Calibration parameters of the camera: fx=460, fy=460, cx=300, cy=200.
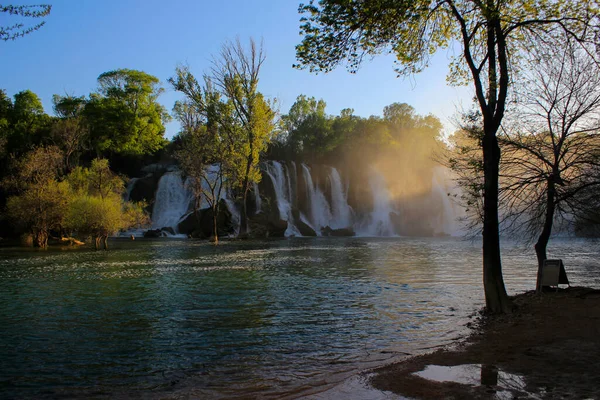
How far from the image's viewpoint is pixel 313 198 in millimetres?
60656

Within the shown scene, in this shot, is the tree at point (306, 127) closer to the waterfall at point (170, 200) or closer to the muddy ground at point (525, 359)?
the waterfall at point (170, 200)

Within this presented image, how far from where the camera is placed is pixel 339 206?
6231 centimetres

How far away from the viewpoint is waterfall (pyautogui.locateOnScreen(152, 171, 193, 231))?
5284cm

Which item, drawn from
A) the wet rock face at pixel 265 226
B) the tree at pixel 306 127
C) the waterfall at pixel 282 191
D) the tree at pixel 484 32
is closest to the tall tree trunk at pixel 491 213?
the tree at pixel 484 32

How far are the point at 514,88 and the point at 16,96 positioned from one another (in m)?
71.4

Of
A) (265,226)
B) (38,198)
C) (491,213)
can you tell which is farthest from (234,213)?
(491,213)

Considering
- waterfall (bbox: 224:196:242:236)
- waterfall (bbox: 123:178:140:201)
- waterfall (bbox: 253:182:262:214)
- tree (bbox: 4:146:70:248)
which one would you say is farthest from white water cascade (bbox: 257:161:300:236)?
tree (bbox: 4:146:70:248)

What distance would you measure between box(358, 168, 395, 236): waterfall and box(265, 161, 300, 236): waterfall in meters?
11.0

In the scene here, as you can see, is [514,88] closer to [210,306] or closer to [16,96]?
[210,306]

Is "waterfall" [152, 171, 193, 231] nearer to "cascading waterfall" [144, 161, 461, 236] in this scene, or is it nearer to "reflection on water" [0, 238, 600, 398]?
"cascading waterfall" [144, 161, 461, 236]

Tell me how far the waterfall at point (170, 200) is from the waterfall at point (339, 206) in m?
18.9

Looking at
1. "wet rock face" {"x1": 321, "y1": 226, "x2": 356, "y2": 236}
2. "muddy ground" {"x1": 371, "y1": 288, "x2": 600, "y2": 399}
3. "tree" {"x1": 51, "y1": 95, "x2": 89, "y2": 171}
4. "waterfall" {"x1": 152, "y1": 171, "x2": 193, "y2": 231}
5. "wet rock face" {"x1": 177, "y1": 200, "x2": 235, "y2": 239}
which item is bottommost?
"muddy ground" {"x1": 371, "y1": 288, "x2": 600, "y2": 399}

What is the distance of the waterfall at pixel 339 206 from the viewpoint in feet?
202

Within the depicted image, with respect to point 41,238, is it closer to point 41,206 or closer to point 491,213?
point 41,206
